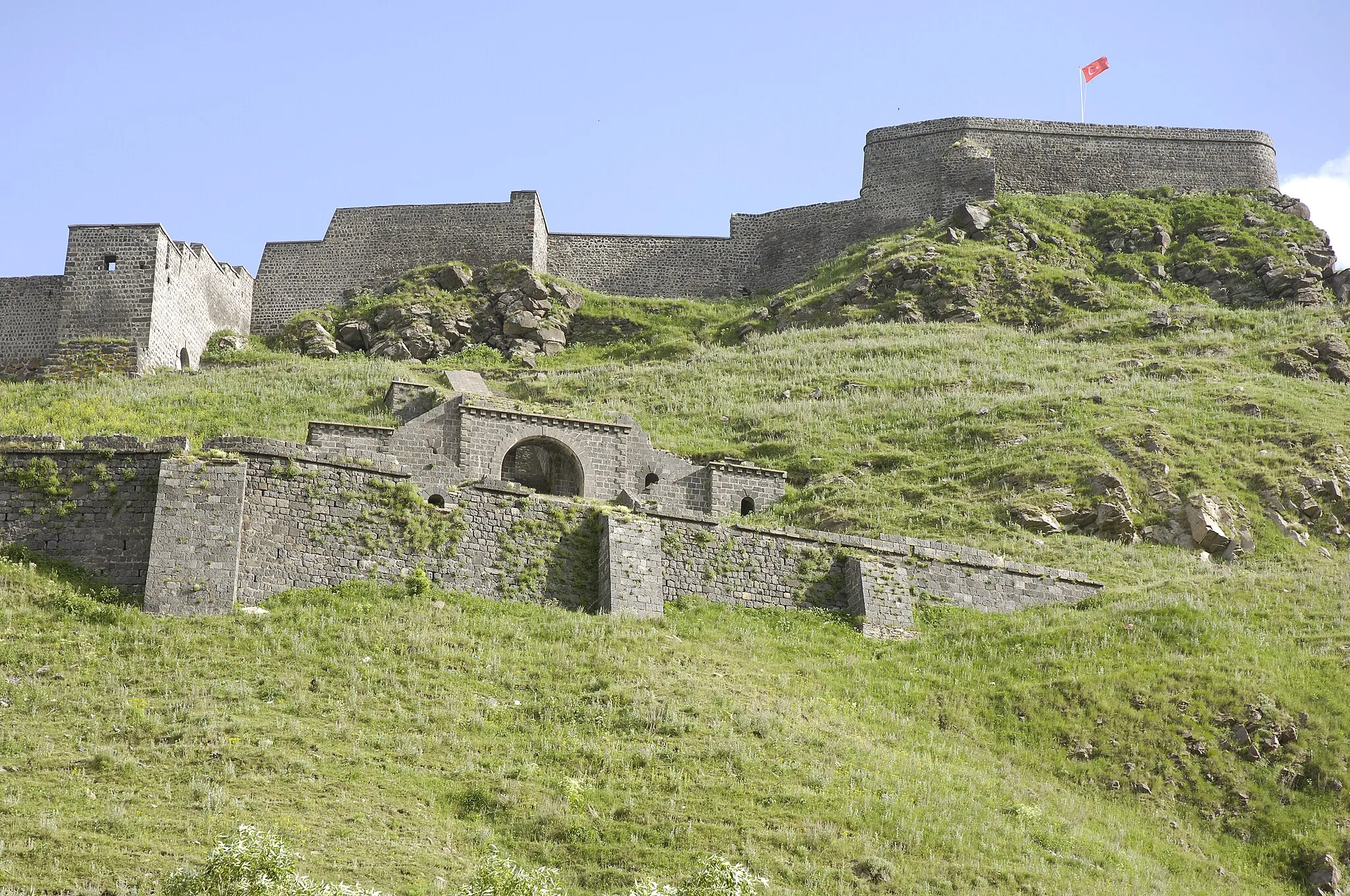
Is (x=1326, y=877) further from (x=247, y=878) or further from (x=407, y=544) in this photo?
(x=407, y=544)

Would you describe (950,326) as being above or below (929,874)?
above

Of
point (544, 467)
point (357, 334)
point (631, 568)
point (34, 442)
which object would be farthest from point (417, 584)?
point (357, 334)

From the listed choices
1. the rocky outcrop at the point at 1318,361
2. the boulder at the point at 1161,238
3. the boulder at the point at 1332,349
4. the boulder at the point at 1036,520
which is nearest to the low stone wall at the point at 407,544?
the boulder at the point at 1036,520

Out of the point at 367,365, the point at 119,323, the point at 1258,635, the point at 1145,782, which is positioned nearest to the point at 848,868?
the point at 1145,782

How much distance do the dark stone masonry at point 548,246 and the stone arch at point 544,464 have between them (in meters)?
19.5

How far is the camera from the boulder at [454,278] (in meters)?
61.4

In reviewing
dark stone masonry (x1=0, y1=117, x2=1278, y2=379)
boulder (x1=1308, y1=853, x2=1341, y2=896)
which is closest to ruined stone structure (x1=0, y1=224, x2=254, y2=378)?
dark stone masonry (x1=0, y1=117, x2=1278, y2=379)

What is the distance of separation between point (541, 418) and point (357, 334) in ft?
78.5

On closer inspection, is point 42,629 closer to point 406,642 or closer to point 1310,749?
point 406,642

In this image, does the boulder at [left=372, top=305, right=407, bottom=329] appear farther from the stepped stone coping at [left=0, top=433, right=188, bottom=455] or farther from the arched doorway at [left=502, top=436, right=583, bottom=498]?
the stepped stone coping at [left=0, top=433, right=188, bottom=455]

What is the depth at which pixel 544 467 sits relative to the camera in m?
37.6

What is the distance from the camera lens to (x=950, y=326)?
56.4 meters

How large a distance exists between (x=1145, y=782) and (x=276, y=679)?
43.5 feet

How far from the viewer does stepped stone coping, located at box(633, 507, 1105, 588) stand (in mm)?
30719
